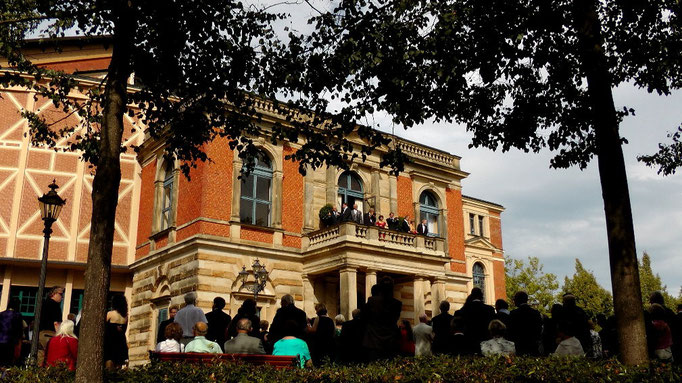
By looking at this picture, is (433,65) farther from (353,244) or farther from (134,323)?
(134,323)

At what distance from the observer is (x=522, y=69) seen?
988cm

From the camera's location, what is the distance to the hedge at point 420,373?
19.7ft

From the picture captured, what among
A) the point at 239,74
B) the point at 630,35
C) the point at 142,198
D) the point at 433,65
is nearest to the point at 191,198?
the point at 142,198

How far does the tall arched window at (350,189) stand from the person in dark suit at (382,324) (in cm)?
1476

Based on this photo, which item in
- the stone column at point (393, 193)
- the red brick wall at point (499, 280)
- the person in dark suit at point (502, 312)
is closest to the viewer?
the person in dark suit at point (502, 312)

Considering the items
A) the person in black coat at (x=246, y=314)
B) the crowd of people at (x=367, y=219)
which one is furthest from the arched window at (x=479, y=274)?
the person in black coat at (x=246, y=314)

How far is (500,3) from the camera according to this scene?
28.4ft

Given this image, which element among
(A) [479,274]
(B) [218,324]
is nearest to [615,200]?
(B) [218,324]

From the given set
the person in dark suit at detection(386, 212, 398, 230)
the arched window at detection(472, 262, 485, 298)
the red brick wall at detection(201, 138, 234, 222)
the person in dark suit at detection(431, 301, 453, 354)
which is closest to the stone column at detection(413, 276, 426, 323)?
the person in dark suit at detection(386, 212, 398, 230)

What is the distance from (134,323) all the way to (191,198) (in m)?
5.86

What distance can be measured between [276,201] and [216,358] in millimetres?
14769

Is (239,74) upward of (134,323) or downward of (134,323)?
upward

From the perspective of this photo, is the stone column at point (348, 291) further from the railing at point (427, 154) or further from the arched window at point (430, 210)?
→ the railing at point (427, 154)

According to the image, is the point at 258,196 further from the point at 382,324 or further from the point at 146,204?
the point at 382,324
